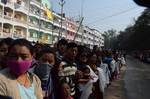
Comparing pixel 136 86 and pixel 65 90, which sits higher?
pixel 65 90

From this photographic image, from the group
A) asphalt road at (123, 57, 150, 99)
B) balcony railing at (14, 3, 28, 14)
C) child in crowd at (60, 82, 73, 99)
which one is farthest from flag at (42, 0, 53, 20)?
child in crowd at (60, 82, 73, 99)

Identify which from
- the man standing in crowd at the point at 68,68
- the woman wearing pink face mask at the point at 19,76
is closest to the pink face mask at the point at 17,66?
the woman wearing pink face mask at the point at 19,76

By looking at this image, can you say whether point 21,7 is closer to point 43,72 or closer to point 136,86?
point 136,86

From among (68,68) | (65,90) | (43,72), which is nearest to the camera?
(43,72)

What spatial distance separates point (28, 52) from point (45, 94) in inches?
62.9

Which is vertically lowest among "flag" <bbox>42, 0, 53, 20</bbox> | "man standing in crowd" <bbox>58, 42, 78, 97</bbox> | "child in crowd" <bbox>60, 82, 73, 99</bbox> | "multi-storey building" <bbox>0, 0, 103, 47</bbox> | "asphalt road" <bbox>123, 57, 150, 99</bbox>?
"asphalt road" <bbox>123, 57, 150, 99</bbox>

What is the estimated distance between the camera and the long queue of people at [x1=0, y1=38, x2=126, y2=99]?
3.51 m

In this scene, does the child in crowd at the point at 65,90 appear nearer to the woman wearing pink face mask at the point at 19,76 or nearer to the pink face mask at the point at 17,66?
the woman wearing pink face mask at the point at 19,76

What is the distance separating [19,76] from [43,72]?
1.92 m

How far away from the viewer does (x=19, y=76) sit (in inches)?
141

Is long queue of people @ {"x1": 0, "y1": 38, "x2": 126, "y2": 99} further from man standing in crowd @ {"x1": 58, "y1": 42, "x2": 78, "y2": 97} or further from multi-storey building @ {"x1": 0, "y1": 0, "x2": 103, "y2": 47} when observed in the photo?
multi-storey building @ {"x1": 0, "y1": 0, "x2": 103, "y2": 47}

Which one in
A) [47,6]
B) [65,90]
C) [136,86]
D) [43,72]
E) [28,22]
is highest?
[47,6]

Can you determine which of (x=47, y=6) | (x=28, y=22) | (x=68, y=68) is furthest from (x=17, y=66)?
(x=47, y=6)

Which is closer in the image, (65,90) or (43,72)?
(43,72)
